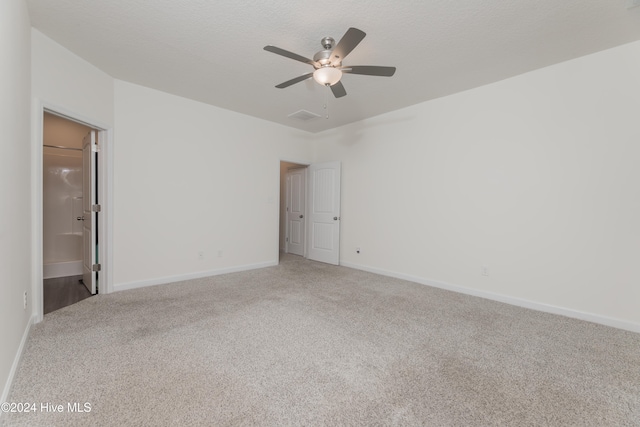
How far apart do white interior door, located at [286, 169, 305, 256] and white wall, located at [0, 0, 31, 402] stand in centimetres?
447

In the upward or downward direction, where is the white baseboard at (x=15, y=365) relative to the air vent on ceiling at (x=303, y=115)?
downward

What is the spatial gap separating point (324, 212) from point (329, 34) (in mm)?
3498

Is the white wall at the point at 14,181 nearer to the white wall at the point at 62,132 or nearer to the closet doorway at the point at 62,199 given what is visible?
the closet doorway at the point at 62,199

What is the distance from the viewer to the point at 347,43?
2.12 m

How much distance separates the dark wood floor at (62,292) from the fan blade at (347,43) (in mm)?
3869

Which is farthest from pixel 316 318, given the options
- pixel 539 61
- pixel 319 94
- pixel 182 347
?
pixel 539 61

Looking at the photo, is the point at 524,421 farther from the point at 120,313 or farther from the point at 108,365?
the point at 120,313

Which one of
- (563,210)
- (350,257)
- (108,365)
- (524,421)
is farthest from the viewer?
(350,257)

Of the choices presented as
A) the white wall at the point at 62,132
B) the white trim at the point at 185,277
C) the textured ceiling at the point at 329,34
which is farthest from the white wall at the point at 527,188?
the white wall at the point at 62,132

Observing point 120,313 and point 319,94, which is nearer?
point 120,313

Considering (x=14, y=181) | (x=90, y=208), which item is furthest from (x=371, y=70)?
(x=90, y=208)

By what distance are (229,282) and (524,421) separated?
3.59 m

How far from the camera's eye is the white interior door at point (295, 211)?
633 centimetres

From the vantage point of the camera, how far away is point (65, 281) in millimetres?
4098
